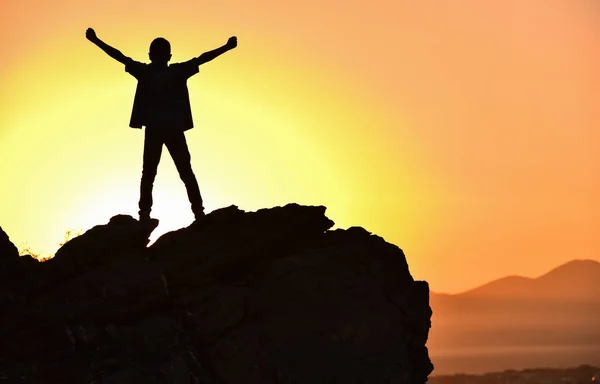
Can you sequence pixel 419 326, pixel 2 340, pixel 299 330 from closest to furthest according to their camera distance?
pixel 2 340 → pixel 299 330 → pixel 419 326

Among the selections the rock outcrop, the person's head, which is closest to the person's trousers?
the rock outcrop

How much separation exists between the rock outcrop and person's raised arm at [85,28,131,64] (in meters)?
4.23

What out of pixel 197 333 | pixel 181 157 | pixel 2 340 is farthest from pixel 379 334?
pixel 2 340

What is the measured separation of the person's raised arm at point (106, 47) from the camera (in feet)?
86.9

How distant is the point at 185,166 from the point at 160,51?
2.94 metres

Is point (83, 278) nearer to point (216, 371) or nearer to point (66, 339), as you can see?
point (66, 339)

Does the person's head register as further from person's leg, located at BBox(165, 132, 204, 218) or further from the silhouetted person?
person's leg, located at BBox(165, 132, 204, 218)

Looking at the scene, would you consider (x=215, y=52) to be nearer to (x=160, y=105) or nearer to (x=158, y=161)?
(x=160, y=105)

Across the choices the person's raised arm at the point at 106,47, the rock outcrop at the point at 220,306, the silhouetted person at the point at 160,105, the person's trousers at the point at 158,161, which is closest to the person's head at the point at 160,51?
the silhouetted person at the point at 160,105

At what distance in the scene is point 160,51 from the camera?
86.6 feet

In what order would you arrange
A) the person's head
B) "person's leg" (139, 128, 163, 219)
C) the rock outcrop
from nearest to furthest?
1. the rock outcrop
2. the person's head
3. "person's leg" (139, 128, 163, 219)

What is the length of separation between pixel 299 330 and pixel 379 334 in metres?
2.14

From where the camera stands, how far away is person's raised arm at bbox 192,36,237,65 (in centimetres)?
2641

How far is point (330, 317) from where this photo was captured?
25.1 meters
